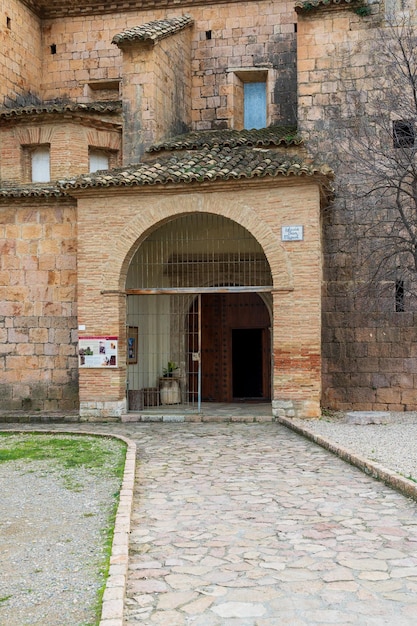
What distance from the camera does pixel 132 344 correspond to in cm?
1557

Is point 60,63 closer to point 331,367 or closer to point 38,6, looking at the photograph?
point 38,6

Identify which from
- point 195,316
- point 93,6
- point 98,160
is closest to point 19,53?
point 93,6

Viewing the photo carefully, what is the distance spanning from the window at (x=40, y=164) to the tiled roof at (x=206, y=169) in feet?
8.53

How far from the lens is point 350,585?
4.59 meters

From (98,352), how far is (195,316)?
4529 mm

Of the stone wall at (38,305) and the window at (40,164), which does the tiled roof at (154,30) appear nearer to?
the window at (40,164)

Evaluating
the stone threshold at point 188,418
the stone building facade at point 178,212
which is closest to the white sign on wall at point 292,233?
the stone building facade at point 178,212

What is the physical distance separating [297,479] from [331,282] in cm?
799

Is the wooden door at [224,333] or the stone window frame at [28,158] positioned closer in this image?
the stone window frame at [28,158]

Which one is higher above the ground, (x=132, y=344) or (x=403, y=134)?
(x=403, y=134)

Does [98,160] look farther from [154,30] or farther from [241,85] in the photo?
[241,85]

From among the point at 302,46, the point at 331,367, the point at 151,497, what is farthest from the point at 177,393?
the point at 151,497

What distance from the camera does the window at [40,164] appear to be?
16.6 metres

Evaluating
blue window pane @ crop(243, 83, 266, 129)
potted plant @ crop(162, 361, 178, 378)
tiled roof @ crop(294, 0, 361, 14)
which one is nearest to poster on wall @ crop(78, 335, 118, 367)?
potted plant @ crop(162, 361, 178, 378)
